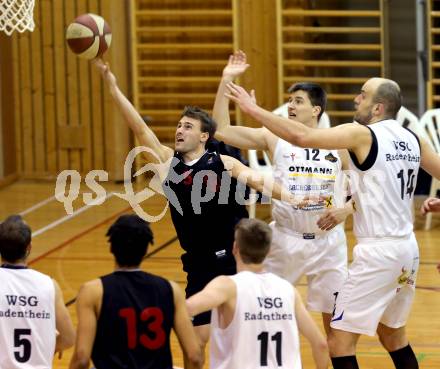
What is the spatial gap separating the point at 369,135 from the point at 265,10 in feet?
29.4

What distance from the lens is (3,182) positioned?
50.7 feet

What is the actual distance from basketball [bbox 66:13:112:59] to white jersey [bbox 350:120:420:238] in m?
2.57

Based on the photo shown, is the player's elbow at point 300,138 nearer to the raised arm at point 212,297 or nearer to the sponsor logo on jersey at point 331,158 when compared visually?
the raised arm at point 212,297

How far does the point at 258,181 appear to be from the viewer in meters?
6.98

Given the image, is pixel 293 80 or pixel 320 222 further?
pixel 293 80

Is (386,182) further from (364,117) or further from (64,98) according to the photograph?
(64,98)

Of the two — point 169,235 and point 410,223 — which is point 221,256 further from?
point 169,235

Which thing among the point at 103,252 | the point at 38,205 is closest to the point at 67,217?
the point at 38,205

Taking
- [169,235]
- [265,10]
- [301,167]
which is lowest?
[169,235]

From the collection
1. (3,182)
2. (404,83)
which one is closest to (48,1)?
(3,182)

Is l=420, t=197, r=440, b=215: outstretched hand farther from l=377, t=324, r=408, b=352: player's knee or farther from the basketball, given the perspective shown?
the basketball

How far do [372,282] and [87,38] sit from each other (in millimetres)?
3078

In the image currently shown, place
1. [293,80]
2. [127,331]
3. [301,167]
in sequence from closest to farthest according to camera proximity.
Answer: [127,331]
[301,167]
[293,80]

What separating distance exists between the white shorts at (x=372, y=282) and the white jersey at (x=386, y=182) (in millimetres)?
85
